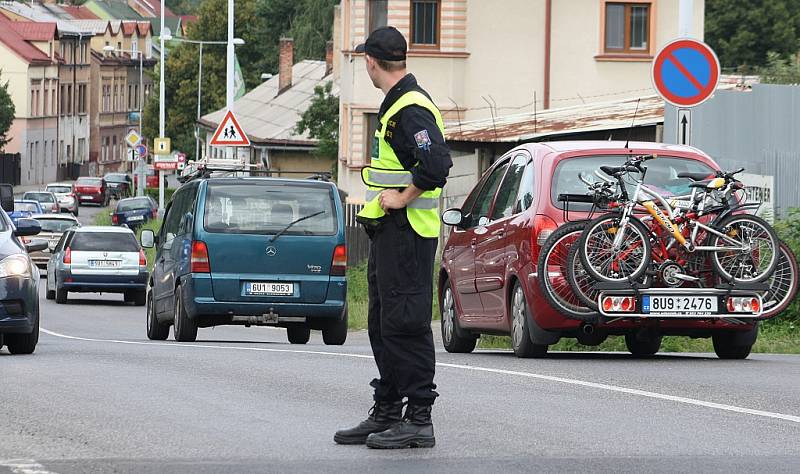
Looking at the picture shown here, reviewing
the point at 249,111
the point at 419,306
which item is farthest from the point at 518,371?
the point at 249,111

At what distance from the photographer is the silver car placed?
111 feet

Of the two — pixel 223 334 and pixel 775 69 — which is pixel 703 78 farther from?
pixel 775 69

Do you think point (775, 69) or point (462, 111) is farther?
point (462, 111)

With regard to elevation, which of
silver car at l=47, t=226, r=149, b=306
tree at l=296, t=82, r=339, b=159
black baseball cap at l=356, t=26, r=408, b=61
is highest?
tree at l=296, t=82, r=339, b=159

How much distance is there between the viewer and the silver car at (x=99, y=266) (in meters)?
33.8

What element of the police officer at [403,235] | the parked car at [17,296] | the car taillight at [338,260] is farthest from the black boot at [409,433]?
the car taillight at [338,260]

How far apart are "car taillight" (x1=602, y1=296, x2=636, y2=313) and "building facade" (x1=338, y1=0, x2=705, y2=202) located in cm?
3127

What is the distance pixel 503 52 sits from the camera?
145ft

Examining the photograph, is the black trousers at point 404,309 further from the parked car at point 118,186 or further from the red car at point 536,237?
the parked car at point 118,186

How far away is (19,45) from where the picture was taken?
368 ft

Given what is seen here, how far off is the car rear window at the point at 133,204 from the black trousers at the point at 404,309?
6219 cm

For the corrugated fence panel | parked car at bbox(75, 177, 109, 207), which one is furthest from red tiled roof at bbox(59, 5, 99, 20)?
the corrugated fence panel

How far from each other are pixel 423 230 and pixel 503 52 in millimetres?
36985

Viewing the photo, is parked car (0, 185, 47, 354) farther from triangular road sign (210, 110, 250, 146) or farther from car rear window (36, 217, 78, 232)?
car rear window (36, 217, 78, 232)
